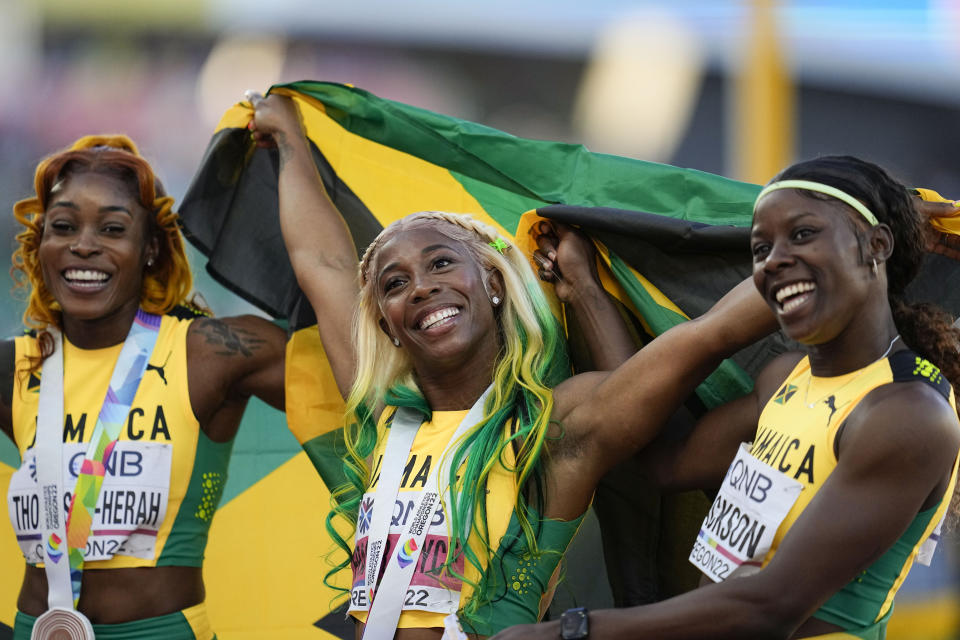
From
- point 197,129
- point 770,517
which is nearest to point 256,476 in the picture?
point 770,517

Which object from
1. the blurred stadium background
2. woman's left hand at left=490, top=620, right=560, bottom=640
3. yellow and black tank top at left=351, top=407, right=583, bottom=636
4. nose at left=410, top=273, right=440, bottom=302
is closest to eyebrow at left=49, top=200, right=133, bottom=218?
nose at left=410, top=273, right=440, bottom=302

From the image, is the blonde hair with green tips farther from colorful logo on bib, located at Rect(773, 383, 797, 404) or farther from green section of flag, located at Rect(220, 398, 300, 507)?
green section of flag, located at Rect(220, 398, 300, 507)

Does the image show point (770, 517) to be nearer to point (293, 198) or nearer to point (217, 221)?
point (293, 198)

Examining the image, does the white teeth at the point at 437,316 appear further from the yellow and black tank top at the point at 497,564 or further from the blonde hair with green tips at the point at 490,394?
the yellow and black tank top at the point at 497,564

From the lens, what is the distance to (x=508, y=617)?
297cm

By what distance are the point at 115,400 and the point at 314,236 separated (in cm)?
81

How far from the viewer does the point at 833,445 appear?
8.48ft

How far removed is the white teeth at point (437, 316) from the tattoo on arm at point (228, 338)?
3.04ft

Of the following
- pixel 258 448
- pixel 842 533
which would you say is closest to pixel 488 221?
pixel 258 448

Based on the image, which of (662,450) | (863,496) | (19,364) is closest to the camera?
(863,496)

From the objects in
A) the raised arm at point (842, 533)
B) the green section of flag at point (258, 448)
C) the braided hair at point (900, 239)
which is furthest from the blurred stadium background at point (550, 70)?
the raised arm at point (842, 533)

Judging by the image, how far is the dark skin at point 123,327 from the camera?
12.0 feet

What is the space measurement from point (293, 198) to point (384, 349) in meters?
0.73

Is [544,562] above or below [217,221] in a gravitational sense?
below
